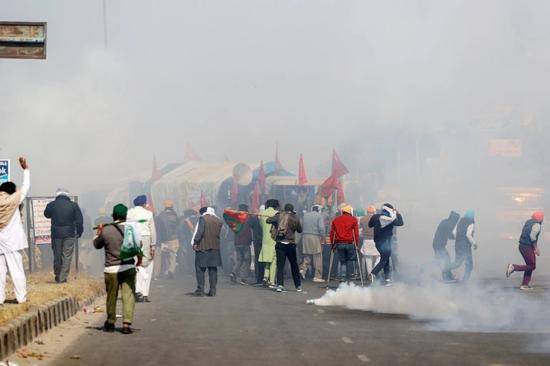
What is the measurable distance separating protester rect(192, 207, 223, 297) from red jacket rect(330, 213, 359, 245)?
294 cm

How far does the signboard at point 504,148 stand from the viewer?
55.4 m

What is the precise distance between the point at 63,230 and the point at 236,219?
17.7 feet

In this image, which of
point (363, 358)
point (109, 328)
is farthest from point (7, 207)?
point (363, 358)

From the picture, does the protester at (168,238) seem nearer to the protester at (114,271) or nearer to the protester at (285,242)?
the protester at (285,242)

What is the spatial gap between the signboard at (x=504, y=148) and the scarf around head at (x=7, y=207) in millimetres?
41531

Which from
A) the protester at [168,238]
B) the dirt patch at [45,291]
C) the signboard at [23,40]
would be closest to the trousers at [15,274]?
the dirt patch at [45,291]

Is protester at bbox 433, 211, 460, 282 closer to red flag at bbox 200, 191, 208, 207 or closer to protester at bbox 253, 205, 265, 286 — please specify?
protester at bbox 253, 205, 265, 286

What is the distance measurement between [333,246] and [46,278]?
18.4 ft

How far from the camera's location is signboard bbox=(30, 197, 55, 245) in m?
24.4

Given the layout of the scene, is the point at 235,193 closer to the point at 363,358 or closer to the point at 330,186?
the point at 330,186

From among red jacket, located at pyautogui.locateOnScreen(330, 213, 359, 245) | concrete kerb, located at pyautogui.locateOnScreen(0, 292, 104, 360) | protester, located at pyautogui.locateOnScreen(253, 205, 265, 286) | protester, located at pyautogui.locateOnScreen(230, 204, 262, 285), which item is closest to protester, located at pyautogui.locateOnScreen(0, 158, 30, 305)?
concrete kerb, located at pyautogui.locateOnScreen(0, 292, 104, 360)

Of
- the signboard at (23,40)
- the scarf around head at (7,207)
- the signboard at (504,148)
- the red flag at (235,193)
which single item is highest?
the signboard at (23,40)

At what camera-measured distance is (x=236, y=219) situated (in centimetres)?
2575

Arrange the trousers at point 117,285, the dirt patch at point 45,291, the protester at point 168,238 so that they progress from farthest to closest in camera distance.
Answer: the protester at point 168,238, the trousers at point 117,285, the dirt patch at point 45,291
